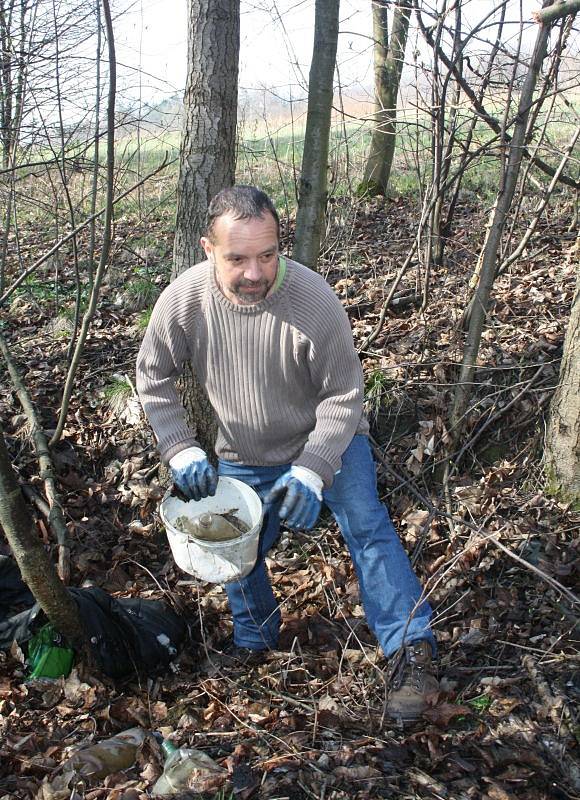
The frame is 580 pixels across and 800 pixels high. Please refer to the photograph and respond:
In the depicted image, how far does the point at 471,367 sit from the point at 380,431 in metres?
0.75

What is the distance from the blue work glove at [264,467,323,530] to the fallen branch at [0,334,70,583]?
1.70 m

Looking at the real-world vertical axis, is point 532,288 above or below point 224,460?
above

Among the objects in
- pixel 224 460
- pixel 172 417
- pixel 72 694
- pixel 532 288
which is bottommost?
pixel 72 694

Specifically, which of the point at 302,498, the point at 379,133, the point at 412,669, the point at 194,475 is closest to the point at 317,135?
the point at 194,475

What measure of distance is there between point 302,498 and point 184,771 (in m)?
1.05

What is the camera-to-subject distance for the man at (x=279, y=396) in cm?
267

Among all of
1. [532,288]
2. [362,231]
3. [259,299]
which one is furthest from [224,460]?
[362,231]

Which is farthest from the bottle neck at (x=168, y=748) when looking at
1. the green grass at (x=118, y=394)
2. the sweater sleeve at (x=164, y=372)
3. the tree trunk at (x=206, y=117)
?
the green grass at (x=118, y=394)

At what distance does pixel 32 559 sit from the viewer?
108 inches

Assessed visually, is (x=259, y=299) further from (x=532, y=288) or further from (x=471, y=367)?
(x=532, y=288)

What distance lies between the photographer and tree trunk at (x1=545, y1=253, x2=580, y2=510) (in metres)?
3.43

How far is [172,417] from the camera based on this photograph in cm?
303

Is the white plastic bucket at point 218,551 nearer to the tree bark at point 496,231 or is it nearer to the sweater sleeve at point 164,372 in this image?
the sweater sleeve at point 164,372

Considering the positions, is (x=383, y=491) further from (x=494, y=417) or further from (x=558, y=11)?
(x=558, y=11)
